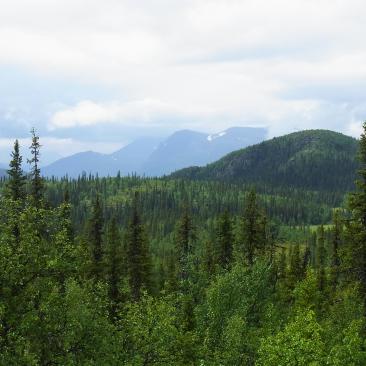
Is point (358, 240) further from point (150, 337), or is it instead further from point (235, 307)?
point (150, 337)

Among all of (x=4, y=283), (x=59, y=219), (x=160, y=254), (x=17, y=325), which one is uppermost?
(x=59, y=219)

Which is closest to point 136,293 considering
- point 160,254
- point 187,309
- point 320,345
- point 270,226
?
point 187,309

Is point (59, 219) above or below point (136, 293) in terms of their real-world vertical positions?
above

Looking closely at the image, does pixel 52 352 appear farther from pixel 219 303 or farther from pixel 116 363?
pixel 219 303

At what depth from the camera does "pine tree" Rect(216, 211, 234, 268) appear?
2574 inches

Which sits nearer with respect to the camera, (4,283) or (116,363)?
(4,283)

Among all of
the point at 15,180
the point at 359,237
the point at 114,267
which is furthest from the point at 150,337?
the point at 114,267

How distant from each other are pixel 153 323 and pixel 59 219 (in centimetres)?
931

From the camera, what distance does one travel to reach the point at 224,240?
65.6 m

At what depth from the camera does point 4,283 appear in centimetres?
2103

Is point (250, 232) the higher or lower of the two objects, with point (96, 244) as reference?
higher

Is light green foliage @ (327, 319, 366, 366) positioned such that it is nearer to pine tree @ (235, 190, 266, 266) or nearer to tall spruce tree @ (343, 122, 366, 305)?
tall spruce tree @ (343, 122, 366, 305)

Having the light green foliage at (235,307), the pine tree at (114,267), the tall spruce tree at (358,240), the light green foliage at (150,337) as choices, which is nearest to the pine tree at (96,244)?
the pine tree at (114,267)

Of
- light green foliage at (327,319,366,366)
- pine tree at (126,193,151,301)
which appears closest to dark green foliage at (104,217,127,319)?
pine tree at (126,193,151,301)
